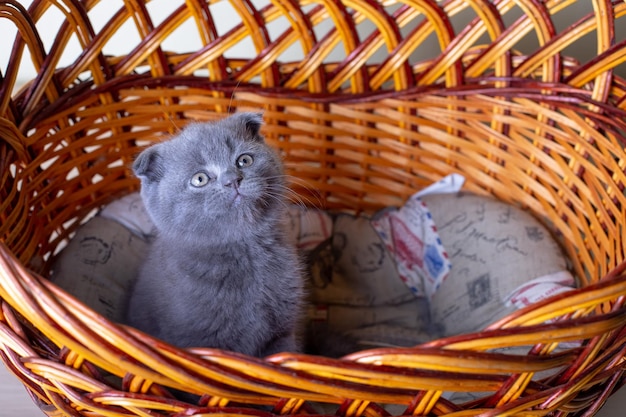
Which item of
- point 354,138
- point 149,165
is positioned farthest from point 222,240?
point 354,138

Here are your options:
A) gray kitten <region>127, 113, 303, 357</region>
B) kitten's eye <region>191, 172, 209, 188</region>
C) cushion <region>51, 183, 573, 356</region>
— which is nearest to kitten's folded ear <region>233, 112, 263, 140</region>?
gray kitten <region>127, 113, 303, 357</region>

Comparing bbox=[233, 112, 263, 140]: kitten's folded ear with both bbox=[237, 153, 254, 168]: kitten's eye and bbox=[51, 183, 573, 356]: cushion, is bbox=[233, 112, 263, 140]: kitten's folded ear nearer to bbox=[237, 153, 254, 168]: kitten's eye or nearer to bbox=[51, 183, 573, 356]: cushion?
bbox=[237, 153, 254, 168]: kitten's eye

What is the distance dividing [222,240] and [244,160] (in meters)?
0.13

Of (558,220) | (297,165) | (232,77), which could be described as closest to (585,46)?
(558,220)

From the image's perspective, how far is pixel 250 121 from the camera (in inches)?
42.4

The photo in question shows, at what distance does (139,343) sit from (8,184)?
0.57 m

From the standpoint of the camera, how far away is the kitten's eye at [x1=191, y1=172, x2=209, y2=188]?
3.17 ft

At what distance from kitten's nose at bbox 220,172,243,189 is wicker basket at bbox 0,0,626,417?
29cm

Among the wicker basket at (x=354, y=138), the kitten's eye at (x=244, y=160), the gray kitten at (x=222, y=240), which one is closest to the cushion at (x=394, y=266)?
the wicker basket at (x=354, y=138)

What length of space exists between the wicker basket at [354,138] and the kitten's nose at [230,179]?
293 mm

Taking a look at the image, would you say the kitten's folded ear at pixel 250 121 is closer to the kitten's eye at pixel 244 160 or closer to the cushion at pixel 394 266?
the kitten's eye at pixel 244 160

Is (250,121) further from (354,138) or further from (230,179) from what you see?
(354,138)

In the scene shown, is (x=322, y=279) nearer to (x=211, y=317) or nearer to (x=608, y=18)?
(x=211, y=317)

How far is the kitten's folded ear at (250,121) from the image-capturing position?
3.51 feet
